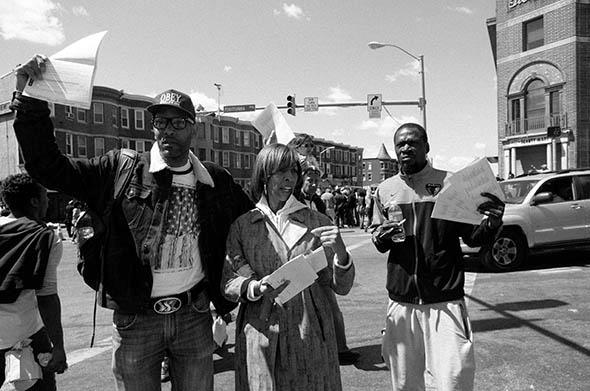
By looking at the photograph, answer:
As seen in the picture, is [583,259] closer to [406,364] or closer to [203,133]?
[406,364]

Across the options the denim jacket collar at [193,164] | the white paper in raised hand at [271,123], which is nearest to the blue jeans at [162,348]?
the denim jacket collar at [193,164]

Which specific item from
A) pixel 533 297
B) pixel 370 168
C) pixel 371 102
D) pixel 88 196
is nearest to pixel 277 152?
pixel 88 196

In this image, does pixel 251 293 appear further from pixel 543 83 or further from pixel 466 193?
pixel 543 83

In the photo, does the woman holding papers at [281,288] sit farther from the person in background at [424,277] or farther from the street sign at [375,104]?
the street sign at [375,104]

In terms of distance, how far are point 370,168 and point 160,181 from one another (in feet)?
391

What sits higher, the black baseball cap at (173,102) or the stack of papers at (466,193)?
the black baseball cap at (173,102)

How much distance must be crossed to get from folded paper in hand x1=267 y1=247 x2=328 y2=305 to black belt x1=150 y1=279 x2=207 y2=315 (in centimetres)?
51

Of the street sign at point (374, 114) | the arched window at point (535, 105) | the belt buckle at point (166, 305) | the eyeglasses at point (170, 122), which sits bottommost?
the belt buckle at point (166, 305)

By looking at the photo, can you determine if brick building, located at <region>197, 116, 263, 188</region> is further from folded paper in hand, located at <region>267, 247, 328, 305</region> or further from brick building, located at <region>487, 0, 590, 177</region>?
folded paper in hand, located at <region>267, 247, 328, 305</region>

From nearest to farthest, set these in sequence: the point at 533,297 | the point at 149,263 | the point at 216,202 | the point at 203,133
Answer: the point at 149,263 < the point at 216,202 < the point at 533,297 < the point at 203,133

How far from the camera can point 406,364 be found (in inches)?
119

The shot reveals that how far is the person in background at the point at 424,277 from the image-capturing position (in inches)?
115

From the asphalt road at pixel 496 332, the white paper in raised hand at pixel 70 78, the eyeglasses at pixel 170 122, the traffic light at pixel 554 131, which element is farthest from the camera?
the traffic light at pixel 554 131

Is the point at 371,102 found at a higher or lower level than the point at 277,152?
higher
